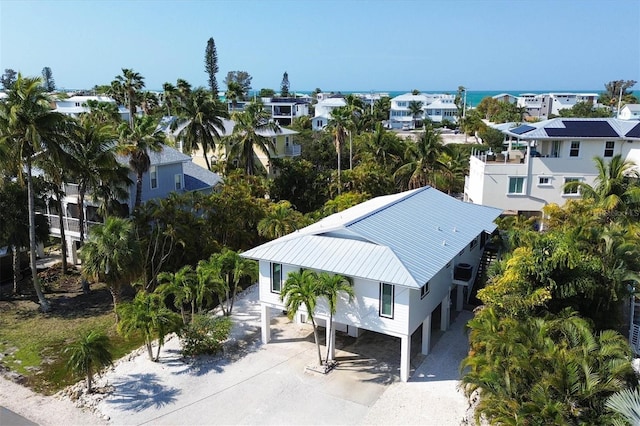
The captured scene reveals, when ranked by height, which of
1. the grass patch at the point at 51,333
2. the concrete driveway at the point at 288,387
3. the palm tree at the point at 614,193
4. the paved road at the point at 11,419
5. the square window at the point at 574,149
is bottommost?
the grass patch at the point at 51,333

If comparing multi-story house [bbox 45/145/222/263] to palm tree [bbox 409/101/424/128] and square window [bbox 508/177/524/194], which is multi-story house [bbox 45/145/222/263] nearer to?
square window [bbox 508/177/524/194]

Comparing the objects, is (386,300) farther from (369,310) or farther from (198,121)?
(198,121)

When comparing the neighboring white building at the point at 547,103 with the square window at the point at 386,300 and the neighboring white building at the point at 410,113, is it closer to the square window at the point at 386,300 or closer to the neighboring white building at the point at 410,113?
the neighboring white building at the point at 410,113

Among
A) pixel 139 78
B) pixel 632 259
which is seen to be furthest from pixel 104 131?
pixel 139 78

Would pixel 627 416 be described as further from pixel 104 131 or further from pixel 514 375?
pixel 104 131

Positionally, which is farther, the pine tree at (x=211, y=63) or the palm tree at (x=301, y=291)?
the pine tree at (x=211, y=63)

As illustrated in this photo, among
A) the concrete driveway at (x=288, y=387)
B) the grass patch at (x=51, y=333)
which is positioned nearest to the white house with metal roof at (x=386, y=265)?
the concrete driveway at (x=288, y=387)
